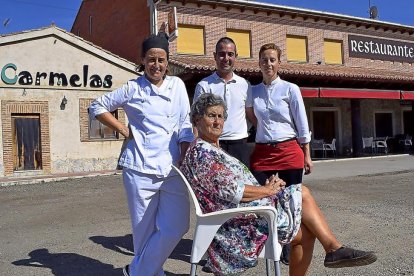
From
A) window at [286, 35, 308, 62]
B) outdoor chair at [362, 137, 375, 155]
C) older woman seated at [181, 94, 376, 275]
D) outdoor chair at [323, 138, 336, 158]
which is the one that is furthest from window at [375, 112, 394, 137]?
older woman seated at [181, 94, 376, 275]

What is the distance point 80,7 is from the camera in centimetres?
2338

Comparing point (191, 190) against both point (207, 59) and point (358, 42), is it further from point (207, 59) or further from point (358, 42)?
Answer: point (358, 42)

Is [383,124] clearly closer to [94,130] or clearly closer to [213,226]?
[94,130]

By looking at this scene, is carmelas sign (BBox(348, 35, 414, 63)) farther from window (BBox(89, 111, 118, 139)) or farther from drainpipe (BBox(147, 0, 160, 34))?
window (BBox(89, 111, 118, 139))

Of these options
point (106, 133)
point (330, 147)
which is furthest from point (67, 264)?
point (330, 147)

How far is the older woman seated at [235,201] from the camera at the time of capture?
2.47 meters

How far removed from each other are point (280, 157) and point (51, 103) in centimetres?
1216

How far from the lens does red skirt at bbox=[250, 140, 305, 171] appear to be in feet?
11.1

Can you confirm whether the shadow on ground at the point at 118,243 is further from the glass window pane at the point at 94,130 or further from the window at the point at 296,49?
the window at the point at 296,49

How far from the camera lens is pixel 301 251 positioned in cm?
289

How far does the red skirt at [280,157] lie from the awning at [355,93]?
10901mm

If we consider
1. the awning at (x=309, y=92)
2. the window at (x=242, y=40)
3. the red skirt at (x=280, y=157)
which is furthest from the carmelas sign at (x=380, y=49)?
the red skirt at (x=280, y=157)

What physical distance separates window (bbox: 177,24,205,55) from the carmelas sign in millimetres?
8130

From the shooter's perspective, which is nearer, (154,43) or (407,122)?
(154,43)
